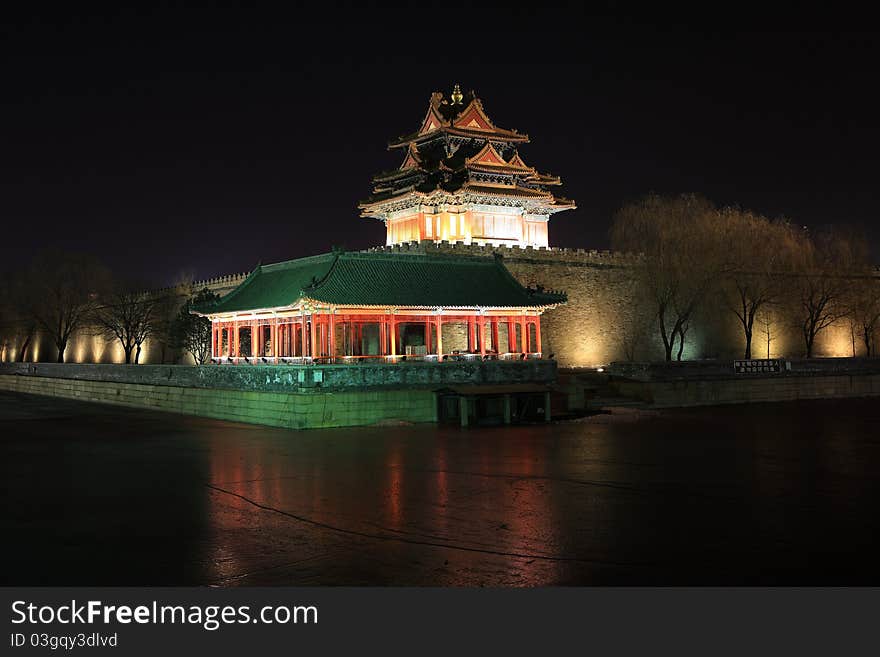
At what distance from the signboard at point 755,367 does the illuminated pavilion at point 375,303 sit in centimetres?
610

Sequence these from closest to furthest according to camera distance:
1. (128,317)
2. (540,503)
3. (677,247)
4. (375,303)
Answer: (540,503) < (375,303) < (677,247) < (128,317)

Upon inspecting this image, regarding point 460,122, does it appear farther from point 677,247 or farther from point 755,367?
point 755,367

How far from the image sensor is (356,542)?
9.48 m

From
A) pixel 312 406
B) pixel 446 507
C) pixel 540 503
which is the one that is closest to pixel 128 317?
pixel 312 406

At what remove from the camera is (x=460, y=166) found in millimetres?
38156

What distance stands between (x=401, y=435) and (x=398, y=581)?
461 inches

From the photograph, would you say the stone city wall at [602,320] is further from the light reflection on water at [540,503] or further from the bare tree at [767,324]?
the light reflection on water at [540,503]

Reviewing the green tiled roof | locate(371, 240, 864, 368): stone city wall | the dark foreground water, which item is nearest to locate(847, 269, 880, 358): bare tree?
locate(371, 240, 864, 368): stone city wall

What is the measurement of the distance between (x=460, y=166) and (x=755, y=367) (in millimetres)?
15515

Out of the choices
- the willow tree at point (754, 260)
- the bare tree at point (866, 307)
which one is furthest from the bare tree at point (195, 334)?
the bare tree at point (866, 307)

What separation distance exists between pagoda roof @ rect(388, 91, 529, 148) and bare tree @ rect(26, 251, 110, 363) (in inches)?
717

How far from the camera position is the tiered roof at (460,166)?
37.4 m

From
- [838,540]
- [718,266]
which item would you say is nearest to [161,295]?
[718,266]

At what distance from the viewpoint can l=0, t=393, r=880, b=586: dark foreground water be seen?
8.34 metres
